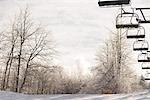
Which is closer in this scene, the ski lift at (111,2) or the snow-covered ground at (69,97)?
the ski lift at (111,2)

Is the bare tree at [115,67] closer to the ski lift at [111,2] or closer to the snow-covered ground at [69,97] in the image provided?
the snow-covered ground at [69,97]

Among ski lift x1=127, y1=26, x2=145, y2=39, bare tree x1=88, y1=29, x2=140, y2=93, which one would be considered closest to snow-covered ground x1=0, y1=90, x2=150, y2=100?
ski lift x1=127, y1=26, x2=145, y2=39

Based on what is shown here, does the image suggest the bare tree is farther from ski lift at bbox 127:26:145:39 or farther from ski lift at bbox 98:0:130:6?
ski lift at bbox 98:0:130:6

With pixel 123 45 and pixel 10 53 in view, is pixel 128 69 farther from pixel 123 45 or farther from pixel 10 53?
pixel 10 53

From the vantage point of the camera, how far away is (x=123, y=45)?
40938 millimetres

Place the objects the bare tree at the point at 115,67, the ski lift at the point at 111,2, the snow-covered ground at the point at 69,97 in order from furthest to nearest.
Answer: the bare tree at the point at 115,67 < the snow-covered ground at the point at 69,97 < the ski lift at the point at 111,2

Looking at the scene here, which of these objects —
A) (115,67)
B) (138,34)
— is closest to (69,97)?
(138,34)

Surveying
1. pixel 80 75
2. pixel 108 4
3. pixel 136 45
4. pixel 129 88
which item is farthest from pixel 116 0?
pixel 80 75

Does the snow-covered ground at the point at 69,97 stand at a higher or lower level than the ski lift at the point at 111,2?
lower

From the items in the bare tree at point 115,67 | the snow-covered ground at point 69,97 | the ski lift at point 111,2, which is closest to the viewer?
the ski lift at point 111,2

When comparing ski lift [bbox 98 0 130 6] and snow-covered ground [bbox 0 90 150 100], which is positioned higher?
ski lift [bbox 98 0 130 6]

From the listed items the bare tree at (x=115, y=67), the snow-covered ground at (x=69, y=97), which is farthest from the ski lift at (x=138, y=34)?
the bare tree at (x=115, y=67)

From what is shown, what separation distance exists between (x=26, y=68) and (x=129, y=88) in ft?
34.5

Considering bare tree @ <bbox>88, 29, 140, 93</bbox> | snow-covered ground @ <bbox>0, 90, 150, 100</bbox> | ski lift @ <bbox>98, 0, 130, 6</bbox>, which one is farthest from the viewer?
bare tree @ <bbox>88, 29, 140, 93</bbox>
